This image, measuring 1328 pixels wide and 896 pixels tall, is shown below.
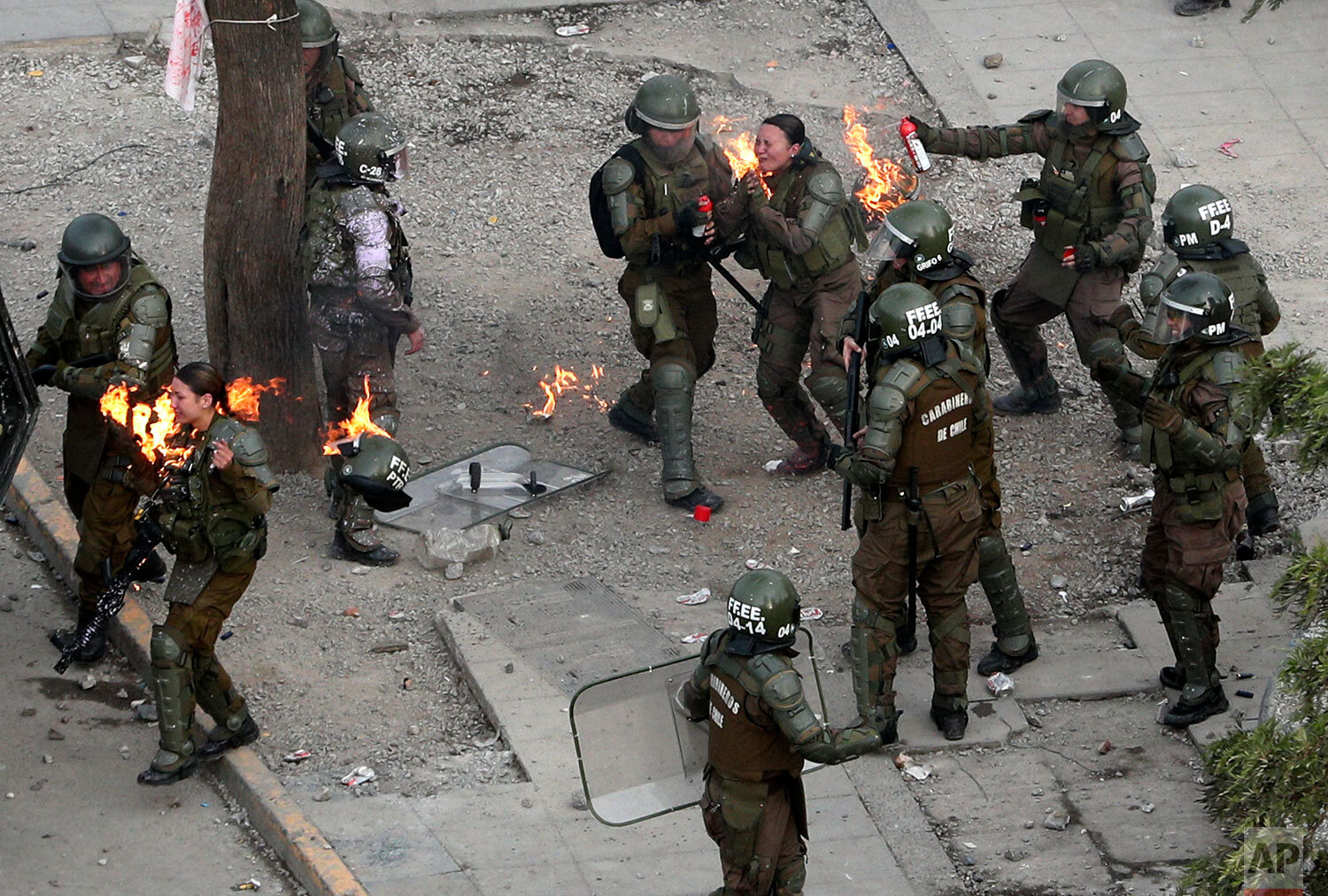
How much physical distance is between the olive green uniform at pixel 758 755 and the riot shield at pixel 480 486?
2938 millimetres

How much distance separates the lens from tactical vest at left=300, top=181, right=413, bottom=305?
829 centimetres

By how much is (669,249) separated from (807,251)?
706mm

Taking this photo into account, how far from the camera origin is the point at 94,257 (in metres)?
7.43

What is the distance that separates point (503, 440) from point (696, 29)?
5482 mm

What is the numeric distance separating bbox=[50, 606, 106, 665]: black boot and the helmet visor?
4475 millimetres

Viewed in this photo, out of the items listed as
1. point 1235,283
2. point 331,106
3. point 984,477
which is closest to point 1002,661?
point 984,477

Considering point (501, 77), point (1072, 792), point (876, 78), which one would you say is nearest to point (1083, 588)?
point (1072, 792)

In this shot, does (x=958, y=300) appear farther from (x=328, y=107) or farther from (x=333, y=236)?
(x=328, y=107)

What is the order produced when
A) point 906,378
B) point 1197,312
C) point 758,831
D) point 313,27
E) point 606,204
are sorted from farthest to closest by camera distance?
point 313,27 → point 606,204 → point 1197,312 → point 906,378 → point 758,831

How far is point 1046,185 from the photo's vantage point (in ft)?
29.7

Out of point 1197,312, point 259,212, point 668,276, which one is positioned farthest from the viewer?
point 668,276

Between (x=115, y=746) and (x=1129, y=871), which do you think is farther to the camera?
(x=115, y=746)

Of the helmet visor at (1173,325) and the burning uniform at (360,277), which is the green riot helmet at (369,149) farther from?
the helmet visor at (1173,325)

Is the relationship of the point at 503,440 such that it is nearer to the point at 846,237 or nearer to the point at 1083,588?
the point at 846,237
